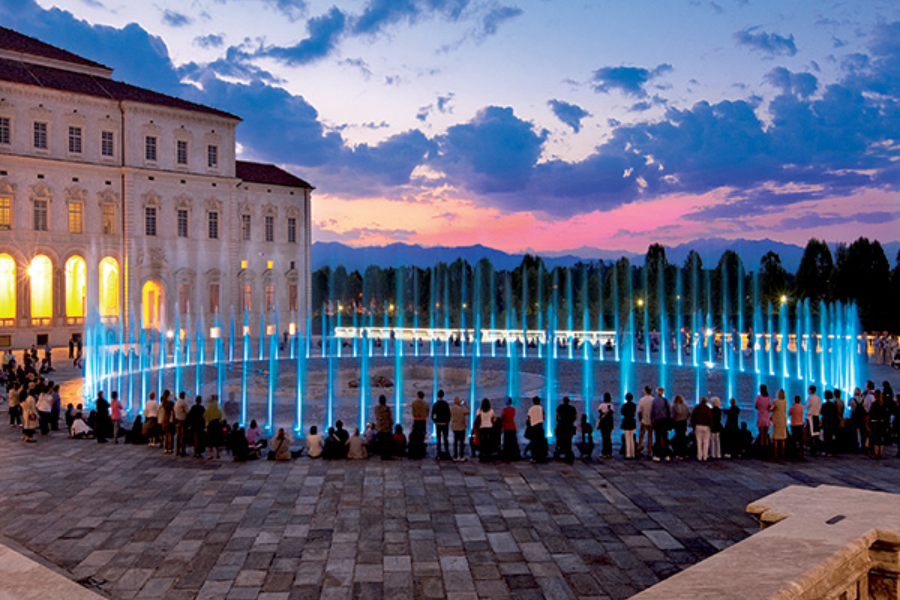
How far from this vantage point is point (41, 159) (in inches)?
1455

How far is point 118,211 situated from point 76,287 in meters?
5.48

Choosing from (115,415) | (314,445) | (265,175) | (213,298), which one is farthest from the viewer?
(265,175)

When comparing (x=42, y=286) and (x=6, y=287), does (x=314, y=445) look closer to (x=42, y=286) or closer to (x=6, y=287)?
(x=42, y=286)

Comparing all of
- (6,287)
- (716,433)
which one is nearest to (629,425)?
(716,433)

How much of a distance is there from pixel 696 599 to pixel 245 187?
45.5 meters

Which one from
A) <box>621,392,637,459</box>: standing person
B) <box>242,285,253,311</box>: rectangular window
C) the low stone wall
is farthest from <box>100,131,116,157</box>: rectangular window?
the low stone wall

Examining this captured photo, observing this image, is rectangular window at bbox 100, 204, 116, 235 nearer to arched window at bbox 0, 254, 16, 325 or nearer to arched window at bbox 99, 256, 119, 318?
arched window at bbox 99, 256, 119, 318

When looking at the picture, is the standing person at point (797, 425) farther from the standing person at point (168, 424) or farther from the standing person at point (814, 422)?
the standing person at point (168, 424)

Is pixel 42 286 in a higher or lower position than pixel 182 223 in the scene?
lower

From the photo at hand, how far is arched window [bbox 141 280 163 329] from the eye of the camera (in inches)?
1609

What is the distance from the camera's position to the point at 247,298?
44.0 meters

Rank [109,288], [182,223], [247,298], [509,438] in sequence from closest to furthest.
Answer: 1. [509,438]
2. [109,288]
3. [182,223]
4. [247,298]

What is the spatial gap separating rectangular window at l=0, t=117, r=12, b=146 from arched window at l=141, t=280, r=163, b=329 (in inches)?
409

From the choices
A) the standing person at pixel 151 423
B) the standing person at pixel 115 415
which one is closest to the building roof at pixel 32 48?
the standing person at pixel 115 415
